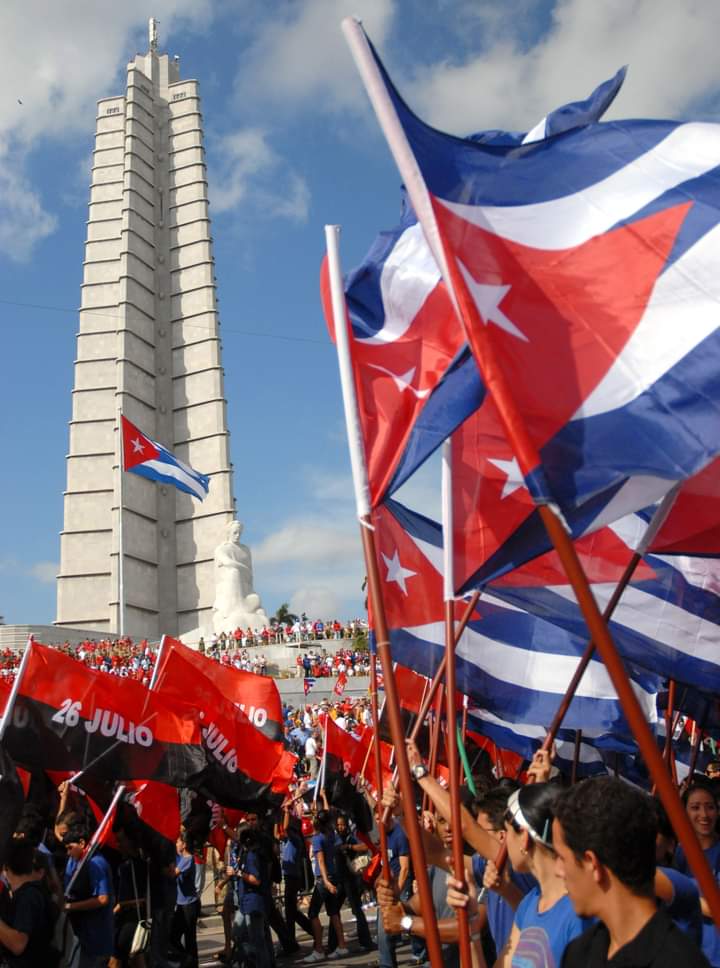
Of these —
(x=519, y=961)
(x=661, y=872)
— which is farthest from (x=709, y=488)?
(x=519, y=961)

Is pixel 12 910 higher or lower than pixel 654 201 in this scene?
lower

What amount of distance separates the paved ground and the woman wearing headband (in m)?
6.26

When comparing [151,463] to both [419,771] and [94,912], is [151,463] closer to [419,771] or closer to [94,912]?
[94,912]

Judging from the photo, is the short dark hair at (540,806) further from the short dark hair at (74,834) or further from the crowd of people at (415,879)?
the short dark hair at (74,834)

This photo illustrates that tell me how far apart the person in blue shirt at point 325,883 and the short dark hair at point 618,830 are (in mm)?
7463

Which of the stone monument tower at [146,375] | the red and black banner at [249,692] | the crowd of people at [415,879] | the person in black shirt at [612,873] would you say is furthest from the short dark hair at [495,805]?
the stone monument tower at [146,375]

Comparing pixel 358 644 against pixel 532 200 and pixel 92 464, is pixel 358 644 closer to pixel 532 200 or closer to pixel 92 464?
pixel 92 464

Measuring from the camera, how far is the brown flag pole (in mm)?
2781

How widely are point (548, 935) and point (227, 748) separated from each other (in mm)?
5833

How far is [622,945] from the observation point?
204 cm

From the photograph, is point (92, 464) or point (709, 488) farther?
point (92, 464)

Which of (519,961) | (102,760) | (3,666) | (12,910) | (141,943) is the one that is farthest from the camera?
(3,666)

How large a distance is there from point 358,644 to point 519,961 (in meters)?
34.6

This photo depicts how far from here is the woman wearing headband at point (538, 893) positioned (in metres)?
2.47
